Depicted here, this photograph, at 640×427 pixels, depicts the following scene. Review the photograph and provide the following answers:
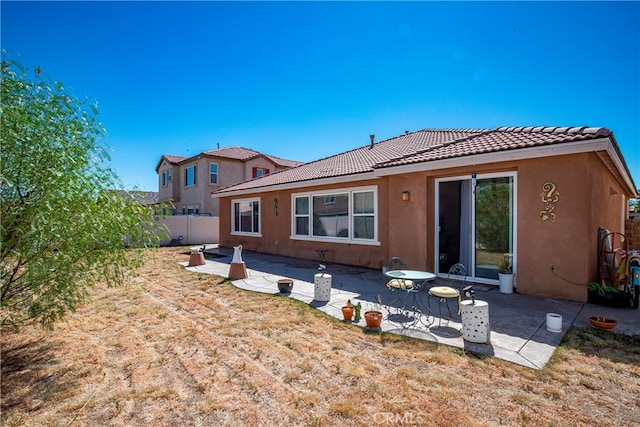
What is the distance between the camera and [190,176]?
1072 inches

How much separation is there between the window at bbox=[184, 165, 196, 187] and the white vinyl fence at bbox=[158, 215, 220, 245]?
236 inches

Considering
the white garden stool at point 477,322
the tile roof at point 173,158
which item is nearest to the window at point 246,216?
the white garden stool at point 477,322

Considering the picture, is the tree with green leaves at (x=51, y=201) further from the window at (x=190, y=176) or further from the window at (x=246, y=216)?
the window at (x=190, y=176)

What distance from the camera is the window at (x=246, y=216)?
15.5 m

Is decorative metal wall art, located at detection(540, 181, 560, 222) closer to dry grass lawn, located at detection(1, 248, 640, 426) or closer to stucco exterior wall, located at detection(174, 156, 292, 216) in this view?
dry grass lawn, located at detection(1, 248, 640, 426)

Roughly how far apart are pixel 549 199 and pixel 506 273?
187cm

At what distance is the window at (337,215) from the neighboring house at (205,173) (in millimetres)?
15158

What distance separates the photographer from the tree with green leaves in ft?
10.4

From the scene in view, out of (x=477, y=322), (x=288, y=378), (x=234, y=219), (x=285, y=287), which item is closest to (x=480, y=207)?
(x=477, y=322)

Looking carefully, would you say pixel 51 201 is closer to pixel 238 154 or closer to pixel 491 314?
pixel 491 314

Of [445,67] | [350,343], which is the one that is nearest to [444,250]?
[350,343]

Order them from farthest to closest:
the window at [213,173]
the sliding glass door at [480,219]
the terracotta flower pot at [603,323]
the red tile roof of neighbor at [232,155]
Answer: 1. the red tile roof of neighbor at [232,155]
2. the window at [213,173]
3. the sliding glass door at [480,219]
4. the terracotta flower pot at [603,323]

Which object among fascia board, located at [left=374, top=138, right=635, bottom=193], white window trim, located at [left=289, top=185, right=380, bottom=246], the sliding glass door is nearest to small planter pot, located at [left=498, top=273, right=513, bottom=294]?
the sliding glass door

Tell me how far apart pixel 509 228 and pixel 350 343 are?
5203 mm
